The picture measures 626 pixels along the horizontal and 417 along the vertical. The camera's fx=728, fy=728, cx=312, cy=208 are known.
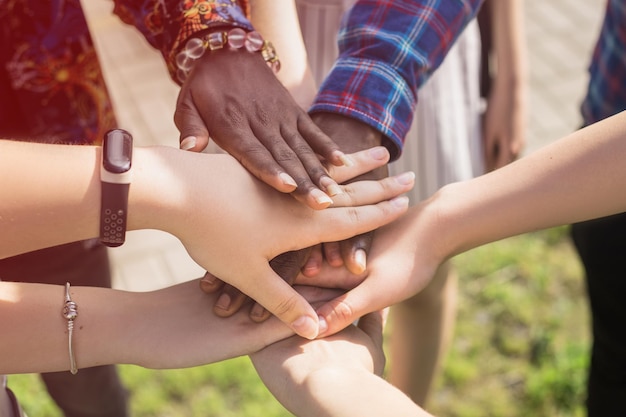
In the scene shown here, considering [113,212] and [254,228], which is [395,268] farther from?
[113,212]

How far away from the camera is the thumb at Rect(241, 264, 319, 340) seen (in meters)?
1.44

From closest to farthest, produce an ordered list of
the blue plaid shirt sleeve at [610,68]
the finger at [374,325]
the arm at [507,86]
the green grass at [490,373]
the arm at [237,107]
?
the arm at [237,107] < the finger at [374,325] < the blue plaid shirt sleeve at [610,68] < the arm at [507,86] < the green grass at [490,373]

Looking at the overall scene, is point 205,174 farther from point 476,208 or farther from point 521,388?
point 521,388

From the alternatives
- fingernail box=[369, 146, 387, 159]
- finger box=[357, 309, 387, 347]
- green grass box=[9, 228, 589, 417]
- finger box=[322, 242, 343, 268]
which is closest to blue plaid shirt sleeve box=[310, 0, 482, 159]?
fingernail box=[369, 146, 387, 159]

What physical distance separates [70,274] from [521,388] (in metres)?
1.69

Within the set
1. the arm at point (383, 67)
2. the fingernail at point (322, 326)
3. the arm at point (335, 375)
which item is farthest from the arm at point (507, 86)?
the fingernail at point (322, 326)

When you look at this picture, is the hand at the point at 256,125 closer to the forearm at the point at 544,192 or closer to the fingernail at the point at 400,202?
the fingernail at the point at 400,202

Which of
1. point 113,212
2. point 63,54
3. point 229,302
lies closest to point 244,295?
point 229,302

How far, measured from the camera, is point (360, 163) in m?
1.65

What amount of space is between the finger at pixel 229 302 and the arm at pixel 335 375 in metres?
0.11

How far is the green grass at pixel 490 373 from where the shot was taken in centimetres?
264

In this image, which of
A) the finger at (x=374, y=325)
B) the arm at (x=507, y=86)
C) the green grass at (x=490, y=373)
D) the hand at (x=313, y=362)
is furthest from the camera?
the green grass at (x=490, y=373)

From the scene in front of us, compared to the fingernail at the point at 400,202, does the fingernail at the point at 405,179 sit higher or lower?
higher

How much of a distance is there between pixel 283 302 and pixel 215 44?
61 centimetres
